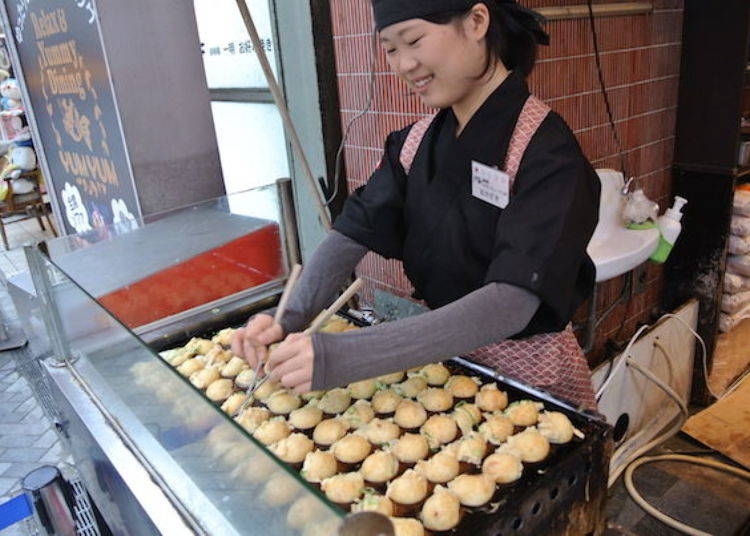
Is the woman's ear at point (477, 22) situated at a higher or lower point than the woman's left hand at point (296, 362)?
higher

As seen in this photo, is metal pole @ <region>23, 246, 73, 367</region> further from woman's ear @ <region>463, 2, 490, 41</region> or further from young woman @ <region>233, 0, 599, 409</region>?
woman's ear @ <region>463, 2, 490, 41</region>

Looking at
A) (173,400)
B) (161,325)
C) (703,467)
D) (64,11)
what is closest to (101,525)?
(161,325)

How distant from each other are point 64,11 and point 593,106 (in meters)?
2.65

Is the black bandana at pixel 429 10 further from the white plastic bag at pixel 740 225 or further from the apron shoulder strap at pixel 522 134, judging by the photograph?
the white plastic bag at pixel 740 225

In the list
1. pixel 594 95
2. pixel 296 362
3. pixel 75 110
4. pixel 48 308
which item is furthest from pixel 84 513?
pixel 594 95

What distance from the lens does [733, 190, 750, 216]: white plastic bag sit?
3217mm

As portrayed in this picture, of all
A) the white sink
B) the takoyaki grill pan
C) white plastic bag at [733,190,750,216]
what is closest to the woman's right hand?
the takoyaki grill pan

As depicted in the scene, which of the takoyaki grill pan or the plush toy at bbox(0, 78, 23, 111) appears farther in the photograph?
the plush toy at bbox(0, 78, 23, 111)

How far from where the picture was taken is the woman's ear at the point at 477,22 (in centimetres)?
126

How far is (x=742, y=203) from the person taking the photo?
3221mm

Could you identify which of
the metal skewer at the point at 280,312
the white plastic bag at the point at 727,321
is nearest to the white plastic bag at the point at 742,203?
the white plastic bag at the point at 727,321

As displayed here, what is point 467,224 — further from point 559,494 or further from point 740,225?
point 740,225

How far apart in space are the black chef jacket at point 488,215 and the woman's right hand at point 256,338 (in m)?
0.39

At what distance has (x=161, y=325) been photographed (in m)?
2.05
